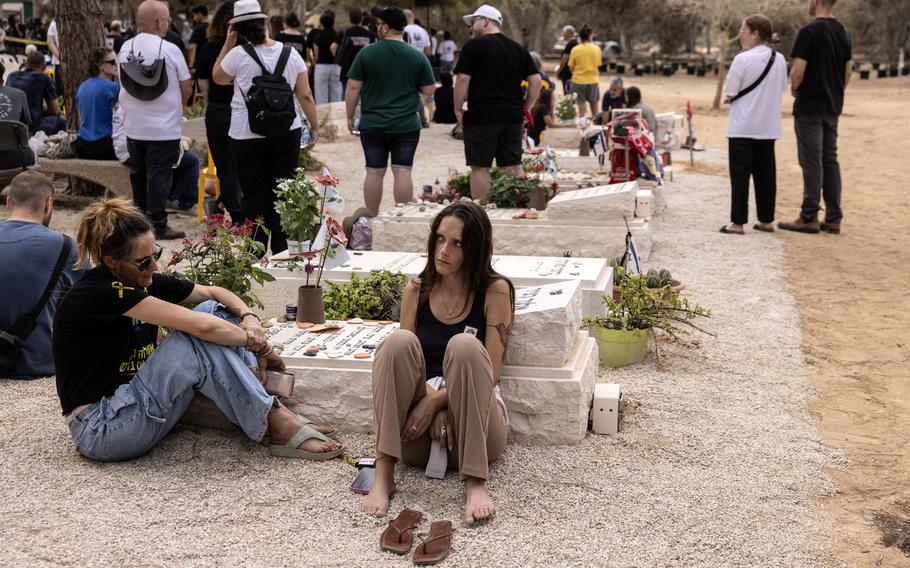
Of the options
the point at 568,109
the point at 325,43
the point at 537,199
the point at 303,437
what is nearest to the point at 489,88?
the point at 537,199

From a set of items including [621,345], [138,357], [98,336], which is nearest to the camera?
[98,336]

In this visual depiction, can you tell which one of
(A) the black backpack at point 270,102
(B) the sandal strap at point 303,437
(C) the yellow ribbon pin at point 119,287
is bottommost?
A: (B) the sandal strap at point 303,437

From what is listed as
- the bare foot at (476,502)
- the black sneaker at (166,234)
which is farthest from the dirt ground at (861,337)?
the black sneaker at (166,234)

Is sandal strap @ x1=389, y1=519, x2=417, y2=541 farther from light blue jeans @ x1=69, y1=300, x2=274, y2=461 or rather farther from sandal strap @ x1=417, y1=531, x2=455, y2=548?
light blue jeans @ x1=69, y1=300, x2=274, y2=461

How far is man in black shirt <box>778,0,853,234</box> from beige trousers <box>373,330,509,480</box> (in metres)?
6.32

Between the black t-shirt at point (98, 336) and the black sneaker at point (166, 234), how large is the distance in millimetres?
4220

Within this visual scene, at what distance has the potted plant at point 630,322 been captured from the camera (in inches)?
218

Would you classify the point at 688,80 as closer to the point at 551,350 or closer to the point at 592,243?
the point at 592,243

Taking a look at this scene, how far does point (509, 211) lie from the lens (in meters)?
8.45

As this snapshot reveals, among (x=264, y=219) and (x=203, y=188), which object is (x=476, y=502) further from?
(x=203, y=188)

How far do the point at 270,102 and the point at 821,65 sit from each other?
5.02m

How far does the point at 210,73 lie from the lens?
26.2 ft

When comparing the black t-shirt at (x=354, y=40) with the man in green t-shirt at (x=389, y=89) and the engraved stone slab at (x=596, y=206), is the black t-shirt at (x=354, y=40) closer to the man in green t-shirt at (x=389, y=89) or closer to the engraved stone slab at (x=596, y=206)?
the man in green t-shirt at (x=389, y=89)

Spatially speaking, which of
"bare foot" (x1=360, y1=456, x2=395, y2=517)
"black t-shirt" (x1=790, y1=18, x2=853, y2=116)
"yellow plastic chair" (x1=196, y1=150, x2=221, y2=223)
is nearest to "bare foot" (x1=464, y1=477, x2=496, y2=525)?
"bare foot" (x1=360, y1=456, x2=395, y2=517)
